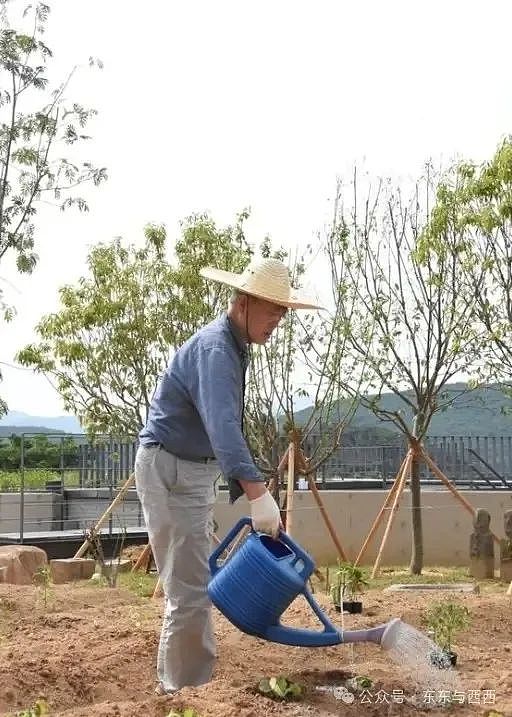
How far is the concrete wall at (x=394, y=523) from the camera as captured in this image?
411 inches

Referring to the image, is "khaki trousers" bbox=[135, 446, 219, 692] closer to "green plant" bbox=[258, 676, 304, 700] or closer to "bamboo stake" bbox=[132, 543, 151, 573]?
"green plant" bbox=[258, 676, 304, 700]

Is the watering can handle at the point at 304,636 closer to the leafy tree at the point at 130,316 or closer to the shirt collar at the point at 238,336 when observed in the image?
the shirt collar at the point at 238,336

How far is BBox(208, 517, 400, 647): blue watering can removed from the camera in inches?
149

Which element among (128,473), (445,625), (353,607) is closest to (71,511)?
(128,473)

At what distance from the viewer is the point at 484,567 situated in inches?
376

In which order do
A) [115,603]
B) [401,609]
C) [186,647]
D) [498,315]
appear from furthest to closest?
[498,315] < [115,603] < [401,609] < [186,647]

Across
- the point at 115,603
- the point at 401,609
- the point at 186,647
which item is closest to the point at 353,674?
the point at 186,647

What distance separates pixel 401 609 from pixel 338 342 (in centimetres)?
492

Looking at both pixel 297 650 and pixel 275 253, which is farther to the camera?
pixel 275 253

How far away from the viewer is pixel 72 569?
10.1 metres

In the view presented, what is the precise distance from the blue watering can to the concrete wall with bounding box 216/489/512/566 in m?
Answer: 5.97

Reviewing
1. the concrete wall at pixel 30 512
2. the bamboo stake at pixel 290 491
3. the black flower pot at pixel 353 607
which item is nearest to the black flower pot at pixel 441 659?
the black flower pot at pixel 353 607

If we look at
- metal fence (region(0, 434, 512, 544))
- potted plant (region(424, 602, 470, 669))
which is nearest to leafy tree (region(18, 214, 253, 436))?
metal fence (region(0, 434, 512, 544))

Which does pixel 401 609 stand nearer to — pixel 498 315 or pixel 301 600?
pixel 301 600
